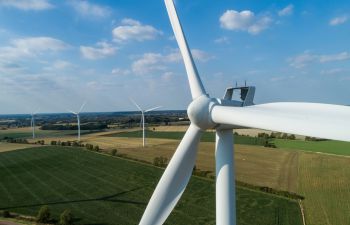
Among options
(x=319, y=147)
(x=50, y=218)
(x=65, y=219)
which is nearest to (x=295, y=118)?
(x=65, y=219)

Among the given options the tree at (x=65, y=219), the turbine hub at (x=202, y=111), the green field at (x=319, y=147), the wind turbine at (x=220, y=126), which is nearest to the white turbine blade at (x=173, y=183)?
the wind turbine at (x=220, y=126)


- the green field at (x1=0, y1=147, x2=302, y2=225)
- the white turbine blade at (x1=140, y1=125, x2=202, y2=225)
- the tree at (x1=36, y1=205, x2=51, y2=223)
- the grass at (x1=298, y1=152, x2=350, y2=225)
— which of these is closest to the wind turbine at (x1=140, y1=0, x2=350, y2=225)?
the white turbine blade at (x1=140, y1=125, x2=202, y2=225)

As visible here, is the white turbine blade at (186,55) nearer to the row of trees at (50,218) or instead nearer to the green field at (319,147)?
the row of trees at (50,218)

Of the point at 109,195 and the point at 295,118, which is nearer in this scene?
the point at 295,118

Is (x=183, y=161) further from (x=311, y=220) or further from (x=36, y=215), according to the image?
(x=36, y=215)

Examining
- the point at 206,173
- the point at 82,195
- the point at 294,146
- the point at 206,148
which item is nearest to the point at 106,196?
the point at 82,195

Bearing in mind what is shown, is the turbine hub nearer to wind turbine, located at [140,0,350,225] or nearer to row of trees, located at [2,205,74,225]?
wind turbine, located at [140,0,350,225]

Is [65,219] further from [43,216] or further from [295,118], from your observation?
[295,118]
